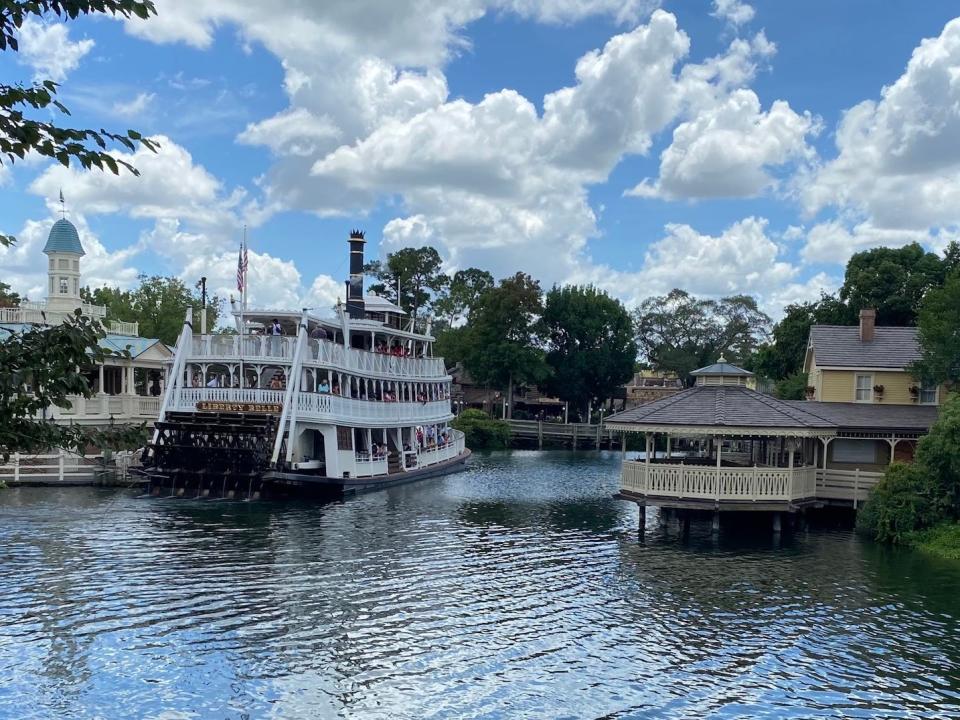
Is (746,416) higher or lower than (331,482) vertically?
higher

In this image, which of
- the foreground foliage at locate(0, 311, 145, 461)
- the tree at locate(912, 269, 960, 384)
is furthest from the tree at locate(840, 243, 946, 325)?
the foreground foliage at locate(0, 311, 145, 461)

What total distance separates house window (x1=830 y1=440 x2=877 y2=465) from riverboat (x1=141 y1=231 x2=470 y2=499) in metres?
18.7

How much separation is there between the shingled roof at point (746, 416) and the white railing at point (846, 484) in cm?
160

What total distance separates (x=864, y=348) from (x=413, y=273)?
63806mm

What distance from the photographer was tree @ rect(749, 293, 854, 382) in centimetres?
5553

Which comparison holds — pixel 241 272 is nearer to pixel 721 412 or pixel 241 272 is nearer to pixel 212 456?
pixel 212 456

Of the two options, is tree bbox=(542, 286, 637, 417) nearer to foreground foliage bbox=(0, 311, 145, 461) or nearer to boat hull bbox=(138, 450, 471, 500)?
boat hull bbox=(138, 450, 471, 500)

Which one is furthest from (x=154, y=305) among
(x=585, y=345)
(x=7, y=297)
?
(x=585, y=345)

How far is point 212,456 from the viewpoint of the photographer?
32.1m

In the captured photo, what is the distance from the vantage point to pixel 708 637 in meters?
15.8

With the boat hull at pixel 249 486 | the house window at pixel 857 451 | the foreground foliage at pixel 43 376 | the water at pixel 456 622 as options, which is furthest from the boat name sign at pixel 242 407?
the foreground foliage at pixel 43 376

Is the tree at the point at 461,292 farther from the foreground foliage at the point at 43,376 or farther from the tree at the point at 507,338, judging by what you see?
the foreground foliage at the point at 43,376

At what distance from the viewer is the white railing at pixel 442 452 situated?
4400 cm

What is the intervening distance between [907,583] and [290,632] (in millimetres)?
14366
